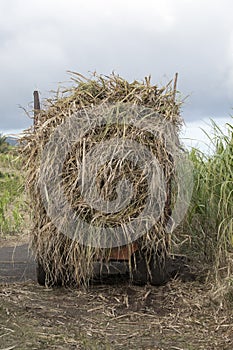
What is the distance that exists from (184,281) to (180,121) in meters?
1.26

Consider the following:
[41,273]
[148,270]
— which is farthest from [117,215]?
[41,273]

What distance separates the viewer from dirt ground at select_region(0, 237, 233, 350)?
312cm

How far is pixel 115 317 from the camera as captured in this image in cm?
363

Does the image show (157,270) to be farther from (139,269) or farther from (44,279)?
(44,279)

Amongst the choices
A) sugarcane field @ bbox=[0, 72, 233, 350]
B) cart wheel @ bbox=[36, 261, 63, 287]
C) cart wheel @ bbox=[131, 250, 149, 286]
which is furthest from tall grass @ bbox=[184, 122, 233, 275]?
cart wheel @ bbox=[36, 261, 63, 287]

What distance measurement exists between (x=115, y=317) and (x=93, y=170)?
997mm

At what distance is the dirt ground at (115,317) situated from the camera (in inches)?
123

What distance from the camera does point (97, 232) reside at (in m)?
3.80

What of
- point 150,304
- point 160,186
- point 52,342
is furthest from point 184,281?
point 52,342

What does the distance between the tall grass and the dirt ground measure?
1.12 feet

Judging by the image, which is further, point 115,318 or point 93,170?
point 93,170

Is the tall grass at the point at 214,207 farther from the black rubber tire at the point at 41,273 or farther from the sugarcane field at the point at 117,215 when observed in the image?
the black rubber tire at the point at 41,273

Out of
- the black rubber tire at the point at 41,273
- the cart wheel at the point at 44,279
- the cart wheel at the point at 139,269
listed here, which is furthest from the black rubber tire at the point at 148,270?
the black rubber tire at the point at 41,273

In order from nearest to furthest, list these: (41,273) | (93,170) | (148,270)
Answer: (93,170) → (148,270) → (41,273)
